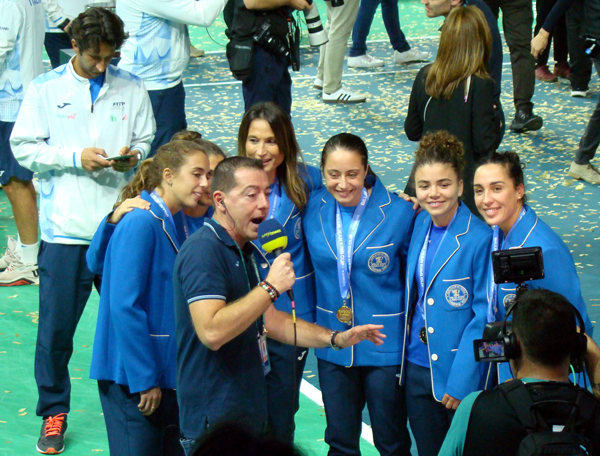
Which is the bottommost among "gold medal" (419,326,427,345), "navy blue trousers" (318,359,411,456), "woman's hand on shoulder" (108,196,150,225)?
"navy blue trousers" (318,359,411,456)

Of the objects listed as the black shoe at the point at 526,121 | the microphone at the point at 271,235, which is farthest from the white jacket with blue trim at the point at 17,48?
the black shoe at the point at 526,121

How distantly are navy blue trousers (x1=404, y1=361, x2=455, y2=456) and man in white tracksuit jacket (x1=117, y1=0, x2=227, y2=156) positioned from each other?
3.24 m

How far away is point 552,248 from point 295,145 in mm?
1498

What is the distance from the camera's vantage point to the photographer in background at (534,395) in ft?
7.79

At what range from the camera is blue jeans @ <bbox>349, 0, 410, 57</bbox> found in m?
11.1

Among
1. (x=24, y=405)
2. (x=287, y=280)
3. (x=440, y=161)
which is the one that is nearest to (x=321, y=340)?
(x=287, y=280)

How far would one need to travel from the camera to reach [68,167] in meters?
4.42

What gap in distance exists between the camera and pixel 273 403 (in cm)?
398

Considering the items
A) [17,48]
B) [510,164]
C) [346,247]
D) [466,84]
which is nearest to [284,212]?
[346,247]

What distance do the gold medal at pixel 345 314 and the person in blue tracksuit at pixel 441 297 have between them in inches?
10.6

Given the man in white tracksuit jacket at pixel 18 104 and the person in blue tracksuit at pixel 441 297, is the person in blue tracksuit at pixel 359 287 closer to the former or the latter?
the person in blue tracksuit at pixel 441 297

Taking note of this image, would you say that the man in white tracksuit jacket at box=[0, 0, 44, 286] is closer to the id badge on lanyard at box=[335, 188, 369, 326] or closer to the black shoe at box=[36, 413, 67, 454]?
the black shoe at box=[36, 413, 67, 454]

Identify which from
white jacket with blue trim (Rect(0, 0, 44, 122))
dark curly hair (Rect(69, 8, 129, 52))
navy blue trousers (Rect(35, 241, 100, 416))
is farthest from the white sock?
dark curly hair (Rect(69, 8, 129, 52))

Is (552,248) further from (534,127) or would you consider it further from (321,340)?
(534,127)
